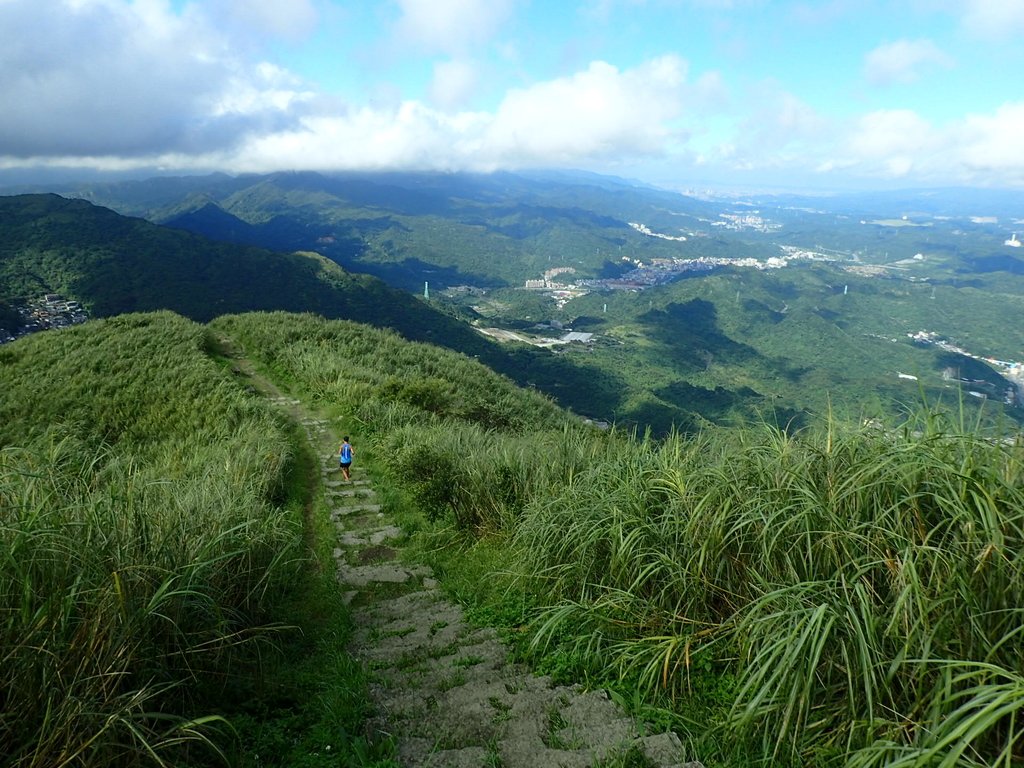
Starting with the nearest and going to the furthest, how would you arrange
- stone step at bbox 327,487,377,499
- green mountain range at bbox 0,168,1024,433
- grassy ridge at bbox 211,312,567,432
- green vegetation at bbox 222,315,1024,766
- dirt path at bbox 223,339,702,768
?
green vegetation at bbox 222,315,1024,766 → dirt path at bbox 223,339,702,768 → stone step at bbox 327,487,377,499 → grassy ridge at bbox 211,312,567,432 → green mountain range at bbox 0,168,1024,433

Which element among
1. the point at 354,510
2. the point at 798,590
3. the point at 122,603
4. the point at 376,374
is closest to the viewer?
the point at 122,603

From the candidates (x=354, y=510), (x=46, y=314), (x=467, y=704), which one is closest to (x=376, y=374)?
(x=354, y=510)

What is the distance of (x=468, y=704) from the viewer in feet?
10.6

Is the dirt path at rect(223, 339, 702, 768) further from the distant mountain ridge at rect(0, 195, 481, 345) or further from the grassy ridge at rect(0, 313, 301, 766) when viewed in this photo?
the distant mountain ridge at rect(0, 195, 481, 345)

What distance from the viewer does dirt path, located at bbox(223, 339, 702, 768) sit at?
274 centimetres

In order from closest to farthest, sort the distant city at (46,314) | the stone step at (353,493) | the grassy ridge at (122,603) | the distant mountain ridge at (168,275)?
the grassy ridge at (122,603)
the stone step at (353,493)
the distant city at (46,314)
the distant mountain ridge at (168,275)

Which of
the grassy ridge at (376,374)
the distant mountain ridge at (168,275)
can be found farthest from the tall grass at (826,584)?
the distant mountain ridge at (168,275)

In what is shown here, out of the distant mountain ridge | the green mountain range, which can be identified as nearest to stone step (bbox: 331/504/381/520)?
the green mountain range

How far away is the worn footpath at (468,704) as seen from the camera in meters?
2.74

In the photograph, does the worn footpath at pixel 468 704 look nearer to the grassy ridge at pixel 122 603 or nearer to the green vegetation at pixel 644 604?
the green vegetation at pixel 644 604

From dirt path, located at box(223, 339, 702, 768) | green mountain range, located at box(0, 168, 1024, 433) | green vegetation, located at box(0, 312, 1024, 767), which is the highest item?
green vegetation, located at box(0, 312, 1024, 767)

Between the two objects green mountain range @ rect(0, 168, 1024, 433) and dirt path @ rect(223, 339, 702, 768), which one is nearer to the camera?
dirt path @ rect(223, 339, 702, 768)

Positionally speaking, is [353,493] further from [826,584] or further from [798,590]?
[826,584]

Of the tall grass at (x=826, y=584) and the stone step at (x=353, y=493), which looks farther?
the stone step at (x=353, y=493)
